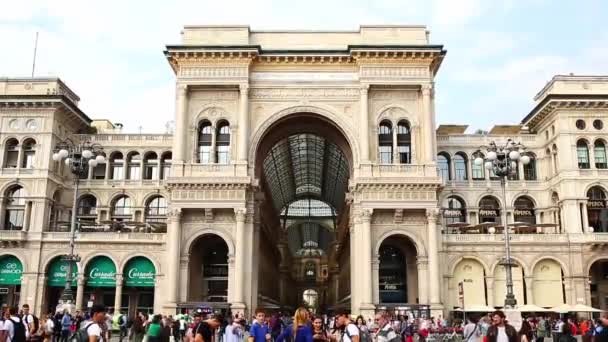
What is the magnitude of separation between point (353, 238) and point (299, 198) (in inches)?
1897

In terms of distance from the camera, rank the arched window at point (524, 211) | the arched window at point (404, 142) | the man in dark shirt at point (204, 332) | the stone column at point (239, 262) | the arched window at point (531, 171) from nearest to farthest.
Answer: the man in dark shirt at point (204, 332), the stone column at point (239, 262), the arched window at point (404, 142), the arched window at point (524, 211), the arched window at point (531, 171)

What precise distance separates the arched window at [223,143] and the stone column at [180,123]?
2.35 m

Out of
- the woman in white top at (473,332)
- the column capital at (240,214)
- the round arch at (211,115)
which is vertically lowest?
the woman in white top at (473,332)

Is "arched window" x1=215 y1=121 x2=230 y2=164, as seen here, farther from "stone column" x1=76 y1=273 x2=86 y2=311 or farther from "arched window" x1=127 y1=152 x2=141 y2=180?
"stone column" x1=76 y1=273 x2=86 y2=311

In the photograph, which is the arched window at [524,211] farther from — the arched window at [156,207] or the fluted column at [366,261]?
the arched window at [156,207]

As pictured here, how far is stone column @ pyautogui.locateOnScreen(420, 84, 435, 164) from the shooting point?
42.5 metres

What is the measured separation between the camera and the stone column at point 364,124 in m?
42.4

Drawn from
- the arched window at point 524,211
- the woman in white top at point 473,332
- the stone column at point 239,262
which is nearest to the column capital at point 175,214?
the stone column at point 239,262

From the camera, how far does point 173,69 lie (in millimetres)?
45469

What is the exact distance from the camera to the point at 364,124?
42.7 metres

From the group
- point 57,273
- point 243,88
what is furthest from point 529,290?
point 57,273

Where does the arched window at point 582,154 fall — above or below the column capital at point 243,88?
below

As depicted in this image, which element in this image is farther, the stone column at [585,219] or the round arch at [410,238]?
the stone column at [585,219]

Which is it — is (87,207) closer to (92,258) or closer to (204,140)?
(92,258)
